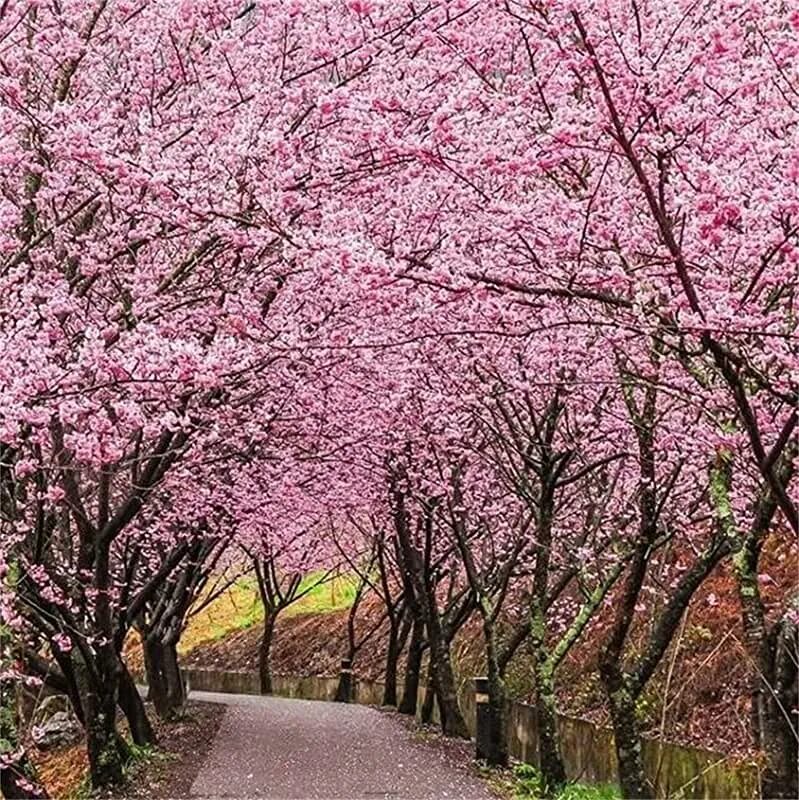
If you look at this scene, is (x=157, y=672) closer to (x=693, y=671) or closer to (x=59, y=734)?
(x=59, y=734)

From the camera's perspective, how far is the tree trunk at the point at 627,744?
9289 millimetres

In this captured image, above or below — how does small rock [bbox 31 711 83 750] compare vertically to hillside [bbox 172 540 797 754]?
below

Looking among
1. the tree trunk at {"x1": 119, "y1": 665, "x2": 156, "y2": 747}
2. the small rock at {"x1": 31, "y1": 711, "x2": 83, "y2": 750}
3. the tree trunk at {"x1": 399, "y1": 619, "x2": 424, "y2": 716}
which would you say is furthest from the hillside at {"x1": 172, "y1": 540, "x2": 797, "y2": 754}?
the small rock at {"x1": 31, "y1": 711, "x2": 83, "y2": 750}

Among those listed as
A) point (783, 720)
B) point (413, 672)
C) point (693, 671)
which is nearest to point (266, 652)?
point (413, 672)

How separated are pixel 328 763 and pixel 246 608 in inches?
1061

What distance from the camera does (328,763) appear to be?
14.4 m

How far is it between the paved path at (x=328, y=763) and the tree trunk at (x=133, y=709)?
38.0 inches

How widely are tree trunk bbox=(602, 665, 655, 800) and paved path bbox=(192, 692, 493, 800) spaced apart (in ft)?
8.45

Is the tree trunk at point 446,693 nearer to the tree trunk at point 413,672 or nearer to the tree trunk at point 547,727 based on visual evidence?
the tree trunk at point 413,672

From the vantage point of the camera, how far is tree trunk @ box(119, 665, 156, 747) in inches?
555

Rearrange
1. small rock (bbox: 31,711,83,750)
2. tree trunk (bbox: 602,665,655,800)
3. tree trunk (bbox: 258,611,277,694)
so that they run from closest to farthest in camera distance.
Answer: tree trunk (bbox: 602,665,655,800) < small rock (bbox: 31,711,83,750) < tree trunk (bbox: 258,611,277,694)

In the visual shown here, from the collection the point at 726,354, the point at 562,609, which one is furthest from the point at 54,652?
the point at 562,609

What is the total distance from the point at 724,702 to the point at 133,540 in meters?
8.57

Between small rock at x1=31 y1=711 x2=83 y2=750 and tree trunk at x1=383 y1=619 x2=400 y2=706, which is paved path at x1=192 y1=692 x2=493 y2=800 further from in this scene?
tree trunk at x1=383 y1=619 x2=400 y2=706
